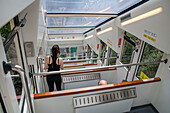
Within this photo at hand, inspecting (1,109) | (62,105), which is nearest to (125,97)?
(62,105)

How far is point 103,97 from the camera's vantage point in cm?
152

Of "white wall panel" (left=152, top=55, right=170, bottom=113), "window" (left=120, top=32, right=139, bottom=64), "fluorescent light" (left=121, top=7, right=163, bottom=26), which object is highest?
"fluorescent light" (left=121, top=7, right=163, bottom=26)

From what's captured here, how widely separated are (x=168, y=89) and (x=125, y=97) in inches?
31.0

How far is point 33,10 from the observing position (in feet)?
3.62

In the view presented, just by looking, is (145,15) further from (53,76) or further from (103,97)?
(53,76)

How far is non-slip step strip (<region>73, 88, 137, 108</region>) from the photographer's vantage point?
1.46 metres

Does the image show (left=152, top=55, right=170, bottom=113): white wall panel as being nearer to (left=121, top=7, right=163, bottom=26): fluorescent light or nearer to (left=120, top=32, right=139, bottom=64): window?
(left=121, top=7, right=163, bottom=26): fluorescent light

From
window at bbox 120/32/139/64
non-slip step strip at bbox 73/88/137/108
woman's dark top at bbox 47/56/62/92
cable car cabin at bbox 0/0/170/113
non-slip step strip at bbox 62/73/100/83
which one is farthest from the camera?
window at bbox 120/32/139/64

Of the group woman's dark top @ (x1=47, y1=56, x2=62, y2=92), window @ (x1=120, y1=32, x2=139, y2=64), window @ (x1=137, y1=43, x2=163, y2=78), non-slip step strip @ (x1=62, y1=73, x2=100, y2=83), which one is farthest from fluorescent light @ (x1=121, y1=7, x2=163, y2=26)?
woman's dark top @ (x1=47, y1=56, x2=62, y2=92)

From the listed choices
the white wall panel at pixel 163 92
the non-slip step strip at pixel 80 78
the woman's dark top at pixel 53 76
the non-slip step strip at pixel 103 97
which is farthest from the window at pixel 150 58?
the woman's dark top at pixel 53 76

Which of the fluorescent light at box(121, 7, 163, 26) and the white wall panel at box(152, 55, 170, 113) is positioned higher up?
the fluorescent light at box(121, 7, 163, 26)

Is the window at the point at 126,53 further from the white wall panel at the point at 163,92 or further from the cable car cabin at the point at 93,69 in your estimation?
the white wall panel at the point at 163,92

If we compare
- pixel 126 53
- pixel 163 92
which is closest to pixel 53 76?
pixel 163 92

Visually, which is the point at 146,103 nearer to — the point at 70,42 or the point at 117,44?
the point at 117,44
